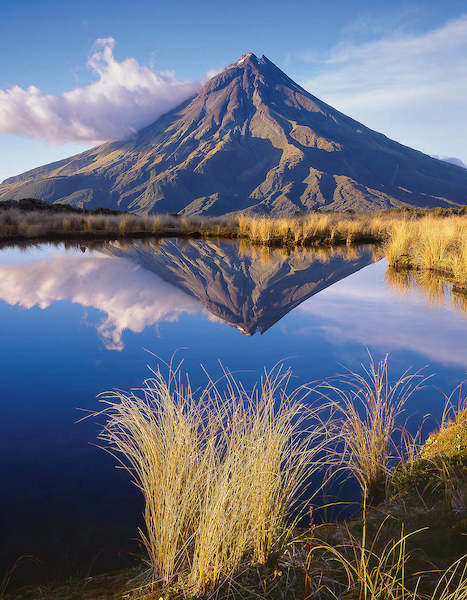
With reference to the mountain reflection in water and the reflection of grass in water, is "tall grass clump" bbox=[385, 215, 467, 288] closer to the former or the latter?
the reflection of grass in water

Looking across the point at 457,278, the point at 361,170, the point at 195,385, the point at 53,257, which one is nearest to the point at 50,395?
the point at 195,385

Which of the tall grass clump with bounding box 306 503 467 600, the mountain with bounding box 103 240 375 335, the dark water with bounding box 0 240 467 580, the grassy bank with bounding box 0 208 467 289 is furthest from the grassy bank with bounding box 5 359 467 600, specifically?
the grassy bank with bounding box 0 208 467 289

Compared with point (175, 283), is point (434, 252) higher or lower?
higher

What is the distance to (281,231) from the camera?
1811 cm

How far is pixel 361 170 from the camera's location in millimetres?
183250

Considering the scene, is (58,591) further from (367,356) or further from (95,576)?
(367,356)

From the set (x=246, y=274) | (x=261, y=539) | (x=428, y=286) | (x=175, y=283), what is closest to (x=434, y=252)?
(x=428, y=286)

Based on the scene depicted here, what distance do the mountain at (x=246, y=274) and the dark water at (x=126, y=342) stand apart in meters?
0.06

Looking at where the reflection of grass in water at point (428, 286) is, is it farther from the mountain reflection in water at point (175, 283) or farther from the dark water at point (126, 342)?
the mountain reflection in water at point (175, 283)

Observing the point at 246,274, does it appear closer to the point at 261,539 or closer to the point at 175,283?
the point at 175,283

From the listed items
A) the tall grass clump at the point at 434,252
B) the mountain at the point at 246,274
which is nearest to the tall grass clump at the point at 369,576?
the mountain at the point at 246,274

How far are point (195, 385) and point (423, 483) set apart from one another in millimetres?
2383

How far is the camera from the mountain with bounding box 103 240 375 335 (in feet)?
25.3

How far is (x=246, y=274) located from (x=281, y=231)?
7.96 metres
